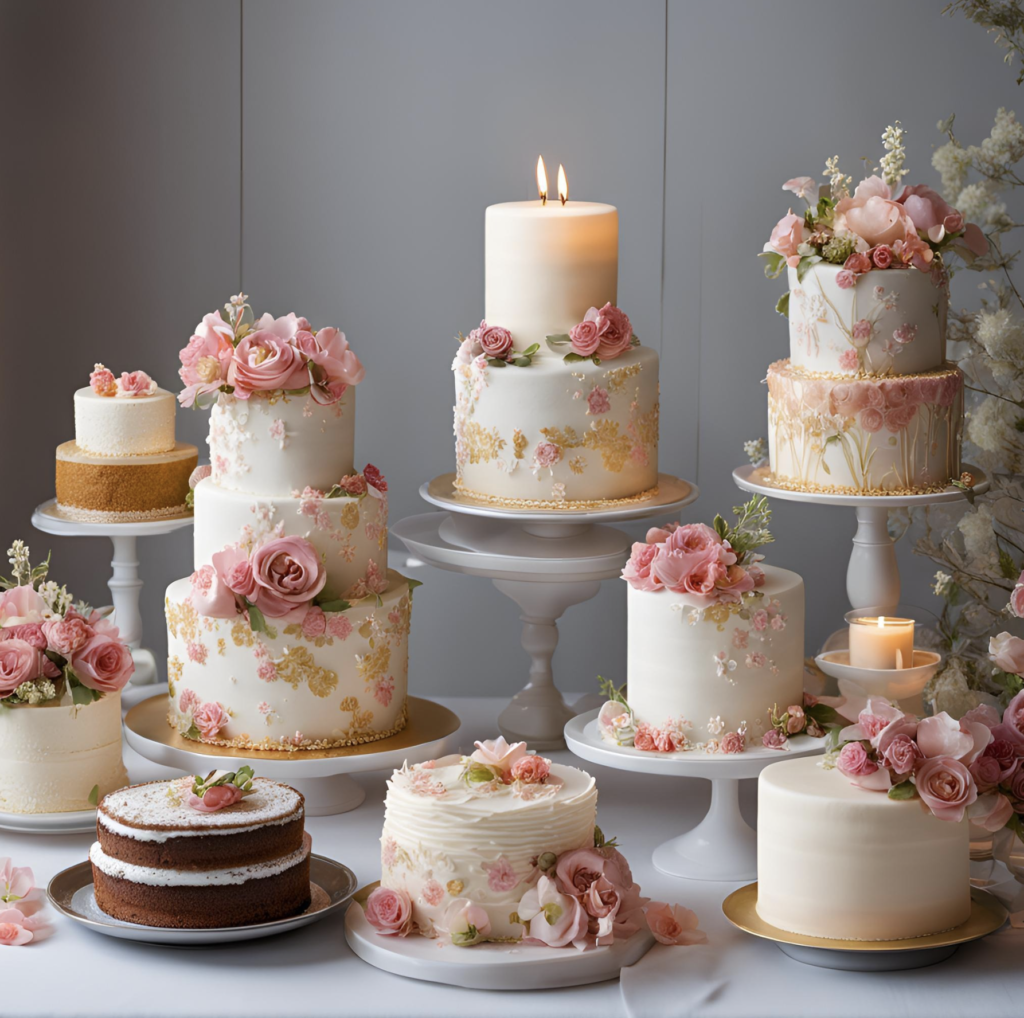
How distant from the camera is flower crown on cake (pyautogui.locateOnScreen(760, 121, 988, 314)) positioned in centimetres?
326

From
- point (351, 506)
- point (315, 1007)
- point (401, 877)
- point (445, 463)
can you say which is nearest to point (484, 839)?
point (401, 877)

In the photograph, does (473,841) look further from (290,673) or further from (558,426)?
(558,426)

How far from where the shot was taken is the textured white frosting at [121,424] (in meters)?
3.84

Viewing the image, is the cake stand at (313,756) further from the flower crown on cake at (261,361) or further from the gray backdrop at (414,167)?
the gray backdrop at (414,167)

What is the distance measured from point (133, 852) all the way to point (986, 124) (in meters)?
3.27

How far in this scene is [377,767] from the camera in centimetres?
315

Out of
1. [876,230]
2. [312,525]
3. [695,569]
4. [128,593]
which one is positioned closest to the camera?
[695,569]

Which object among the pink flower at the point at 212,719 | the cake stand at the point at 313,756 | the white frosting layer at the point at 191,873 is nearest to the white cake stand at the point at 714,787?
the cake stand at the point at 313,756

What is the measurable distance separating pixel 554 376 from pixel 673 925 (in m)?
1.28

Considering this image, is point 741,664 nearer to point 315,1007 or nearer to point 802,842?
point 802,842

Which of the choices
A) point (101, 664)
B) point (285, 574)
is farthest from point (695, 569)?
point (101, 664)

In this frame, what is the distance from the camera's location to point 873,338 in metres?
3.29

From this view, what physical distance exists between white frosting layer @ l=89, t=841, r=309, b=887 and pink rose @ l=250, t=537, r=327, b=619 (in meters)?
0.59

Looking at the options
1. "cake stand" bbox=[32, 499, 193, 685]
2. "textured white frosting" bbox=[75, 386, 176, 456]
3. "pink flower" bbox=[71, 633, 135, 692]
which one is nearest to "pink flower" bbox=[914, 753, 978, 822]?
"pink flower" bbox=[71, 633, 135, 692]
